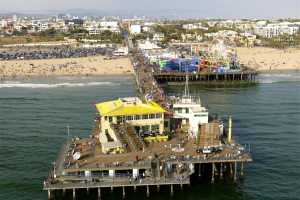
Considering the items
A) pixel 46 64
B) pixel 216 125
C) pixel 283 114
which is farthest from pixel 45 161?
pixel 46 64

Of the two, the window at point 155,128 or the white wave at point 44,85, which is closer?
the window at point 155,128

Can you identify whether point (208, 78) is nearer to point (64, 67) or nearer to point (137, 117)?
point (64, 67)

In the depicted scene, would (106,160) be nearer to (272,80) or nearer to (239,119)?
(239,119)

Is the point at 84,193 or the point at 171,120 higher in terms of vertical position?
the point at 171,120

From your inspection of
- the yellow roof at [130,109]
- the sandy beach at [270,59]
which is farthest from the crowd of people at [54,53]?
the yellow roof at [130,109]

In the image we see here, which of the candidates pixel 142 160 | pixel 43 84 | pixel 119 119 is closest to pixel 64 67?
pixel 43 84

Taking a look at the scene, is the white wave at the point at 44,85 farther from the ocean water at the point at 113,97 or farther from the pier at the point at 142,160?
the pier at the point at 142,160
